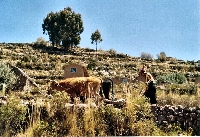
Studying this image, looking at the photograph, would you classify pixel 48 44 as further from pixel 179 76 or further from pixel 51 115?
pixel 51 115

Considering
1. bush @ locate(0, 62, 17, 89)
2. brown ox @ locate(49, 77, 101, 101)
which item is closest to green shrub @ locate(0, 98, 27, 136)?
brown ox @ locate(49, 77, 101, 101)

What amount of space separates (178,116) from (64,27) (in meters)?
48.0

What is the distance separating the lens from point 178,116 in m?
7.12

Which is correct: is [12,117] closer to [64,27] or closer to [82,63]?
[82,63]

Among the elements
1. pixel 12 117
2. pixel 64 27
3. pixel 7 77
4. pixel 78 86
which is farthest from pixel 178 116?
pixel 64 27

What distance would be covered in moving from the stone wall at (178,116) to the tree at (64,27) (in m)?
46.3

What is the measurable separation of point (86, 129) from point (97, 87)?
201cm

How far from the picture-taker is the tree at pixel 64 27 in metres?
53.3

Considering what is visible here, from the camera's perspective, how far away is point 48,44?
57.9 meters

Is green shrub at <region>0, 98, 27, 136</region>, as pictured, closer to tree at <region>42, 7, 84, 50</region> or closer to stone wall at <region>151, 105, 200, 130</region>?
stone wall at <region>151, 105, 200, 130</region>

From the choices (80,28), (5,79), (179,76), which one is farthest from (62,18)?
(5,79)

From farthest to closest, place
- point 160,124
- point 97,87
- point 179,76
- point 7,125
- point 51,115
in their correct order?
point 179,76 → point 97,87 → point 160,124 → point 51,115 → point 7,125

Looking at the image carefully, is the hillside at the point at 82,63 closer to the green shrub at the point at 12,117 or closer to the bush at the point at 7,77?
the bush at the point at 7,77

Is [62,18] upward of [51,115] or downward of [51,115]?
upward
